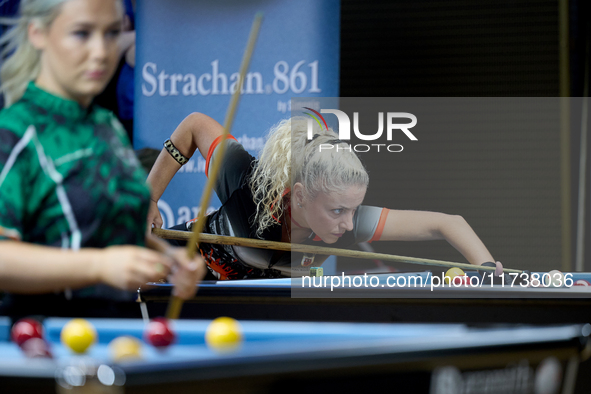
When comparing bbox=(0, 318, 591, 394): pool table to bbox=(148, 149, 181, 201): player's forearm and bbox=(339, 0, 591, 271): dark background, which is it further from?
bbox=(339, 0, 591, 271): dark background

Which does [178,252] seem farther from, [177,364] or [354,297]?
[354,297]

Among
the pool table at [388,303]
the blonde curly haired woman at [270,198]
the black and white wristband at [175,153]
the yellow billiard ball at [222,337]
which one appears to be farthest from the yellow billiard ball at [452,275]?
the yellow billiard ball at [222,337]

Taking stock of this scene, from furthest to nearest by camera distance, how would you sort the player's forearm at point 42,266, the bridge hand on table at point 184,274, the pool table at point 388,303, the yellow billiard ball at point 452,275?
the yellow billiard ball at point 452,275
the pool table at point 388,303
the bridge hand on table at point 184,274
the player's forearm at point 42,266

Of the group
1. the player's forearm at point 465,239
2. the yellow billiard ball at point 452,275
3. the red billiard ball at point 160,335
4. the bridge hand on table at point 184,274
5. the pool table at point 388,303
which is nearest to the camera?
the red billiard ball at point 160,335

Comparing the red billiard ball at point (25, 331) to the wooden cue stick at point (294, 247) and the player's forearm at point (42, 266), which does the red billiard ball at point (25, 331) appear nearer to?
the player's forearm at point (42, 266)

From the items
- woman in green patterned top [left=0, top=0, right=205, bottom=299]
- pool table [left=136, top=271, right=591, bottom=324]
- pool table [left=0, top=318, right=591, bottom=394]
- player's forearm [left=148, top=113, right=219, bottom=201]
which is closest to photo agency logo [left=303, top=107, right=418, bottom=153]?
player's forearm [left=148, top=113, right=219, bottom=201]

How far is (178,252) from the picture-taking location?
1362mm

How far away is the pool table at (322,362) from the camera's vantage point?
807 millimetres

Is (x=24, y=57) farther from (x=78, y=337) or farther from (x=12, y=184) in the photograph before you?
(x=78, y=337)

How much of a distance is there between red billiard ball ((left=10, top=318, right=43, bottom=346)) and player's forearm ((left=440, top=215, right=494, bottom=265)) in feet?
8.40

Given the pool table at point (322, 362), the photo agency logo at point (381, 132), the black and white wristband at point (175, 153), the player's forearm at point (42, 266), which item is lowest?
the pool table at point (322, 362)

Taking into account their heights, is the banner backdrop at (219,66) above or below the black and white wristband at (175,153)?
above

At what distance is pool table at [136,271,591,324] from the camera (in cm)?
220

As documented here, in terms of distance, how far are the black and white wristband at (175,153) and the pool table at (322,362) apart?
252 centimetres
